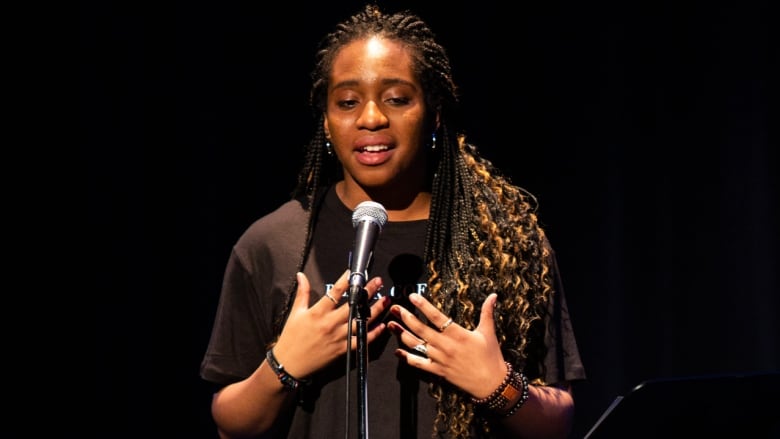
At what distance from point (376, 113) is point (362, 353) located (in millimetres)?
618

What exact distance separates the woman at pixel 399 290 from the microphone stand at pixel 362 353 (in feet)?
0.73

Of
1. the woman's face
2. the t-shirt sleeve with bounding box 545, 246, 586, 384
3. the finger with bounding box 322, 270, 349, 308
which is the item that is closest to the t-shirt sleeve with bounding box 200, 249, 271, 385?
the finger with bounding box 322, 270, 349, 308

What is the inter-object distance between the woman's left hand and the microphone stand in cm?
25

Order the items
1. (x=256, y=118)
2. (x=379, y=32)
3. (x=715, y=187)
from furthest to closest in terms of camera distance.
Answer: (x=715, y=187), (x=256, y=118), (x=379, y=32)

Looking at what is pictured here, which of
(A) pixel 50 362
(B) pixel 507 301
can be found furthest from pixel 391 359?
(A) pixel 50 362

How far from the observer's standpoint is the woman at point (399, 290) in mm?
1965

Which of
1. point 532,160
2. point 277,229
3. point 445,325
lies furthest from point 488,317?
point 532,160

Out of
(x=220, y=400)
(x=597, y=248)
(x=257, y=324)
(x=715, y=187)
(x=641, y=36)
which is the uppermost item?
(x=641, y=36)

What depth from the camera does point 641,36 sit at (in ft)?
12.4

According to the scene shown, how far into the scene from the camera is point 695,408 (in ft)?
5.08

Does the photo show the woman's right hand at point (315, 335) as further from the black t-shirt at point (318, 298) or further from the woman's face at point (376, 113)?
the woman's face at point (376, 113)

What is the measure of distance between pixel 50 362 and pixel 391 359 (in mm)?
1673

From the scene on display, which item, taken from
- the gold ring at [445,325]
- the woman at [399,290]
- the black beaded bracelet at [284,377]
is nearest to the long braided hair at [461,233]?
the woman at [399,290]

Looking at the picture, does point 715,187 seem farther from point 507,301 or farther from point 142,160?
point 142,160
